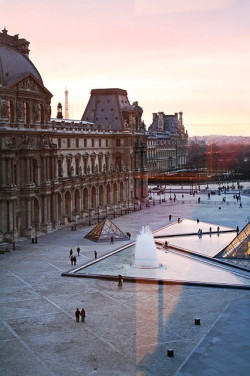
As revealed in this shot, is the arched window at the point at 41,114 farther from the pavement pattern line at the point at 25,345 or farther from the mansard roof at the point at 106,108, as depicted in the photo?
the pavement pattern line at the point at 25,345

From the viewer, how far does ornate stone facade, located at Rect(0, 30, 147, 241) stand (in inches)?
2443

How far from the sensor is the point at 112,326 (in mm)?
33500

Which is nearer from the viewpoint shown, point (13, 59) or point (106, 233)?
point (106, 233)

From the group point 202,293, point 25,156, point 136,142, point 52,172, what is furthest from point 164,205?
point 202,293

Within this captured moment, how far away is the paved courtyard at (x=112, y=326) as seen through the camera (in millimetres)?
27609

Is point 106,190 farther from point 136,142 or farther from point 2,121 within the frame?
point 2,121

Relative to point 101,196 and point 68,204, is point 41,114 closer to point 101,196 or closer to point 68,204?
point 68,204

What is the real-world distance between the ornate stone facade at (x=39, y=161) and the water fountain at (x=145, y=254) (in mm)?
15862

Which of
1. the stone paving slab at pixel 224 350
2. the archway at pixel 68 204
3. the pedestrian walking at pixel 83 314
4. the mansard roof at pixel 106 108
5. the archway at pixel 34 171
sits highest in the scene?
the mansard roof at pixel 106 108

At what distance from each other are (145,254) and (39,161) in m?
22.6

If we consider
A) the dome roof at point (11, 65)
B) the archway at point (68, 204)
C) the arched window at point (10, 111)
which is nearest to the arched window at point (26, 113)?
the arched window at point (10, 111)

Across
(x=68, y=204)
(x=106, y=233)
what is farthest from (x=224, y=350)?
(x=68, y=204)

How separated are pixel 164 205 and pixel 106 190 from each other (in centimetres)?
1457

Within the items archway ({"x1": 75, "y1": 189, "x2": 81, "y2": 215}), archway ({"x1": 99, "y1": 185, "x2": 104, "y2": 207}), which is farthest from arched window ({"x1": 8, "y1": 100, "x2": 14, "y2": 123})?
archway ({"x1": 99, "y1": 185, "x2": 104, "y2": 207})
